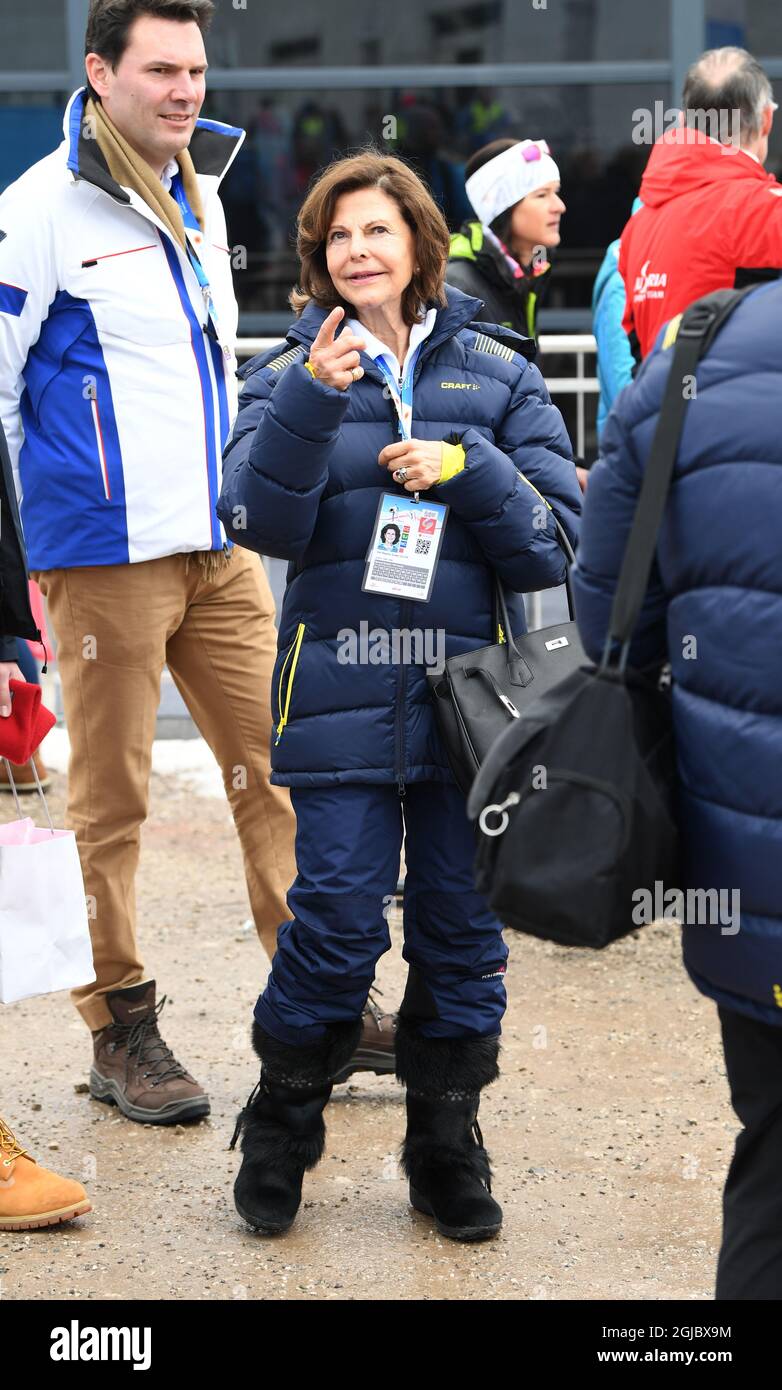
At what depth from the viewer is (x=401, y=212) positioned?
3480 mm

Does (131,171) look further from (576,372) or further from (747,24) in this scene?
(747,24)

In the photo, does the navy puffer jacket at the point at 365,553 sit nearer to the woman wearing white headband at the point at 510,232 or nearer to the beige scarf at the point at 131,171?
the beige scarf at the point at 131,171

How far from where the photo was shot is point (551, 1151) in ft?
13.2

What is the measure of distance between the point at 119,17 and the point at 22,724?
158cm

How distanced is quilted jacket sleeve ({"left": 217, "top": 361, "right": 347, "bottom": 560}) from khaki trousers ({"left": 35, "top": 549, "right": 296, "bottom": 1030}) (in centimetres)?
75

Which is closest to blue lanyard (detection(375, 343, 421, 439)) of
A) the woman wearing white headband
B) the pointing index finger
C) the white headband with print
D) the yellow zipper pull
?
the pointing index finger

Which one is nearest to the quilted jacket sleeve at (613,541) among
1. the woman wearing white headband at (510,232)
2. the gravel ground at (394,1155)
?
the gravel ground at (394,1155)

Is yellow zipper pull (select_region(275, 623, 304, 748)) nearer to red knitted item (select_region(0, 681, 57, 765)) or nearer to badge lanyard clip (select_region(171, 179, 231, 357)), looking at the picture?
red knitted item (select_region(0, 681, 57, 765))

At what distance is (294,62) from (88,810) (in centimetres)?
698

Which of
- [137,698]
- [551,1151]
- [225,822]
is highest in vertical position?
[137,698]

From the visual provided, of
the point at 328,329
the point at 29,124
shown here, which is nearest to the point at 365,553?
the point at 328,329

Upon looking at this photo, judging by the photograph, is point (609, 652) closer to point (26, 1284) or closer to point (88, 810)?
point (26, 1284)

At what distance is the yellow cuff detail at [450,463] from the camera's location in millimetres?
3307

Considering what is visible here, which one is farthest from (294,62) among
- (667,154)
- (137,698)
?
(137,698)
